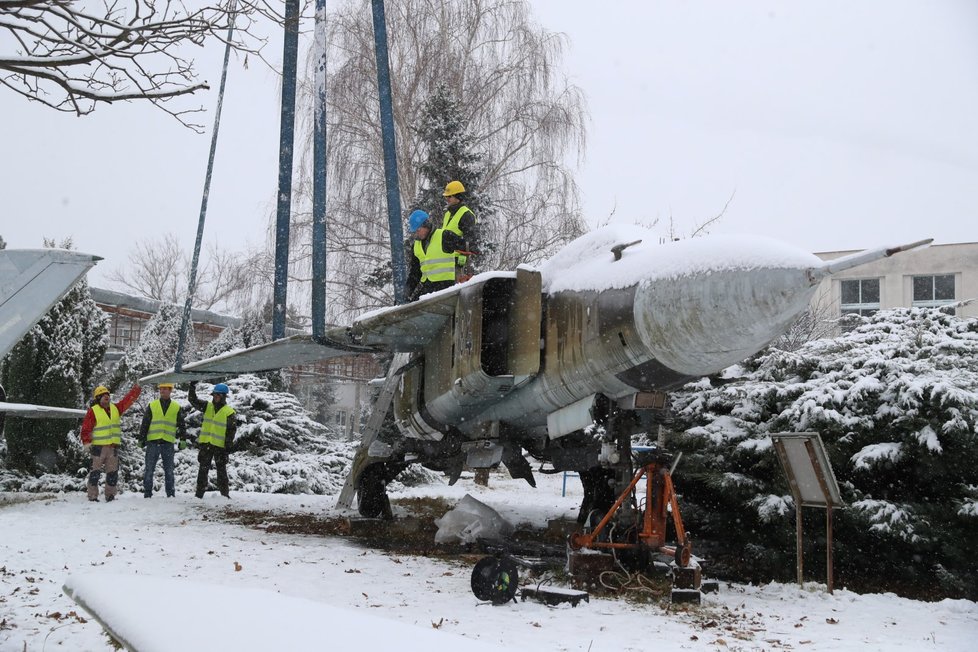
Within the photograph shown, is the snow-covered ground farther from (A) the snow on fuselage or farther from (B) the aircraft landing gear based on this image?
(A) the snow on fuselage

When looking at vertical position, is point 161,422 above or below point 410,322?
below

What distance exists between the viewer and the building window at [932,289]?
84.7 feet

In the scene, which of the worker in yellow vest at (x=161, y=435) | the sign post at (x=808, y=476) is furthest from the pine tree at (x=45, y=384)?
the sign post at (x=808, y=476)

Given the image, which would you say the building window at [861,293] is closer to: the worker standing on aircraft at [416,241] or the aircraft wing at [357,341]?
the worker standing on aircraft at [416,241]

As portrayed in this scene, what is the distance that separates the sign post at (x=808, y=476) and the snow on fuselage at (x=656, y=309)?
1.23m

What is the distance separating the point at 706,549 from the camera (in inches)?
290

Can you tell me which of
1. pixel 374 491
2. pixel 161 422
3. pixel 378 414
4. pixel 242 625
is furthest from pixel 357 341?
pixel 242 625

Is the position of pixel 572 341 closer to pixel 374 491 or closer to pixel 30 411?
pixel 30 411

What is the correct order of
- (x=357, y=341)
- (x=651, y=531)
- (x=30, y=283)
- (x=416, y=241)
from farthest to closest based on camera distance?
(x=416, y=241) < (x=357, y=341) < (x=651, y=531) < (x=30, y=283)

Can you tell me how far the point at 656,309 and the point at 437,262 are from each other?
320 centimetres

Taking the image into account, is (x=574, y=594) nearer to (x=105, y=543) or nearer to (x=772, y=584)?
(x=772, y=584)

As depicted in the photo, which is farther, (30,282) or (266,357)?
(266,357)

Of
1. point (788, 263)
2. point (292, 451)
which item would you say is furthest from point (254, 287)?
point (788, 263)

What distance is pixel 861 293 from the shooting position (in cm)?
2738
